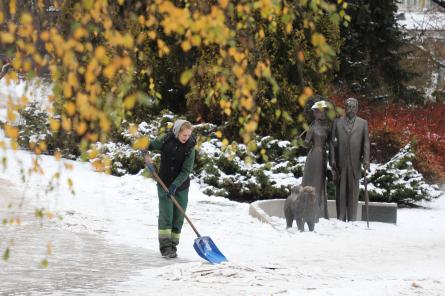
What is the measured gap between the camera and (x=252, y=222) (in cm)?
1584

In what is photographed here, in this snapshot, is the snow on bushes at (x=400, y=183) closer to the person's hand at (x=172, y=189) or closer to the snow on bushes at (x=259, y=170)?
the snow on bushes at (x=259, y=170)

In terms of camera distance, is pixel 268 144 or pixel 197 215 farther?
pixel 268 144

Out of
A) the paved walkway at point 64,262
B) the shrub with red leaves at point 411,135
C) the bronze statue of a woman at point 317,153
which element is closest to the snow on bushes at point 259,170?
the shrub with red leaves at point 411,135

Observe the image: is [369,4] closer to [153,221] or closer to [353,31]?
[353,31]

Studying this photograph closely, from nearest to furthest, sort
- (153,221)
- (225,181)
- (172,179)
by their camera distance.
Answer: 1. (172,179)
2. (153,221)
3. (225,181)

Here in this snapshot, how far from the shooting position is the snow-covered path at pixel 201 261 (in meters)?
9.64

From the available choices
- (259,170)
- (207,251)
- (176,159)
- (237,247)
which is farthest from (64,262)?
(259,170)

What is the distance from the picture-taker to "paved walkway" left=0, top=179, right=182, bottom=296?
9.45 meters

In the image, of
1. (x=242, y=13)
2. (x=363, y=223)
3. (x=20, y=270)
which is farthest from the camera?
(x=363, y=223)

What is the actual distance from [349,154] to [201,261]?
5.55 meters

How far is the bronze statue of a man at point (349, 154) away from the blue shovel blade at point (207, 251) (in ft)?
17.1

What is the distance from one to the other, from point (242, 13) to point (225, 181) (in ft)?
44.4

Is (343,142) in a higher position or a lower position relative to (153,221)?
higher

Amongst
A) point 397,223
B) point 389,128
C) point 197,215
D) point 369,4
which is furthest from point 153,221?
point 369,4
